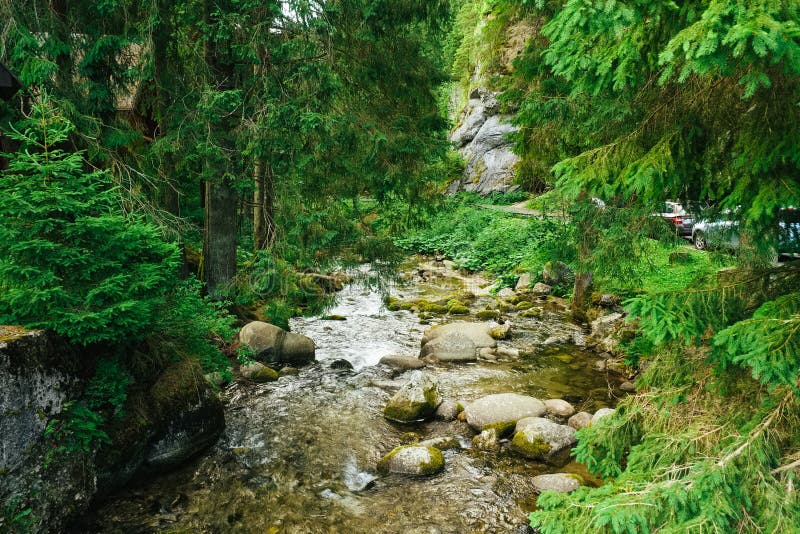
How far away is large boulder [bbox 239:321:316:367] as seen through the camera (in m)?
9.86

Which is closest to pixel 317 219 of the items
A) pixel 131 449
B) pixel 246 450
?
pixel 246 450

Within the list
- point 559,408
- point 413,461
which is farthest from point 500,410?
point 413,461

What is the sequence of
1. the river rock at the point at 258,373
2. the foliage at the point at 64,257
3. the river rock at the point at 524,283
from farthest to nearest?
1. the river rock at the point at 524,283
2. the river rock at the point at 258,373
3. the foliage at the point at 64,257

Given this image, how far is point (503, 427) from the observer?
23.8 ft

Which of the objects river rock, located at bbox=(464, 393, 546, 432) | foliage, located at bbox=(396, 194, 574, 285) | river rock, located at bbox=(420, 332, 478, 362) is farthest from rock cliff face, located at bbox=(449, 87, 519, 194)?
river rock, located at bbox=(464, 393, 546, 432)

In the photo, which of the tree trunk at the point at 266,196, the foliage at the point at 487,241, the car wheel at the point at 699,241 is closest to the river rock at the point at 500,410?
the tree trunk at the point at 266,196

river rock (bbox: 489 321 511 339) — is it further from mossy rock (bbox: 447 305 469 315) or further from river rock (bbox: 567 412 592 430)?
river rock (bbox: 567 412 592 430)

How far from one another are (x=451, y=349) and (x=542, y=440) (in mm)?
4063

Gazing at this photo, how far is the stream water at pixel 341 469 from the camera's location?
5309 mm

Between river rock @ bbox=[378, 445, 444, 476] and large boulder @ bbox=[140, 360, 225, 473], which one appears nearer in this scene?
large boulder @ bbox=[140, 360, 225, 473]

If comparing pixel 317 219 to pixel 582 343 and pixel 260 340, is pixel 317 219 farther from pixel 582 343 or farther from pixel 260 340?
pixel 582 343

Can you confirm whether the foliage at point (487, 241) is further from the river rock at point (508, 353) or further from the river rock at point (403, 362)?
the river rock at point (403, 362)

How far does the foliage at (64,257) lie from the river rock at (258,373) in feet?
12.7

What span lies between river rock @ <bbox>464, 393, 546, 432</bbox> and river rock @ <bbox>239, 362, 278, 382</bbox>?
3727mm
